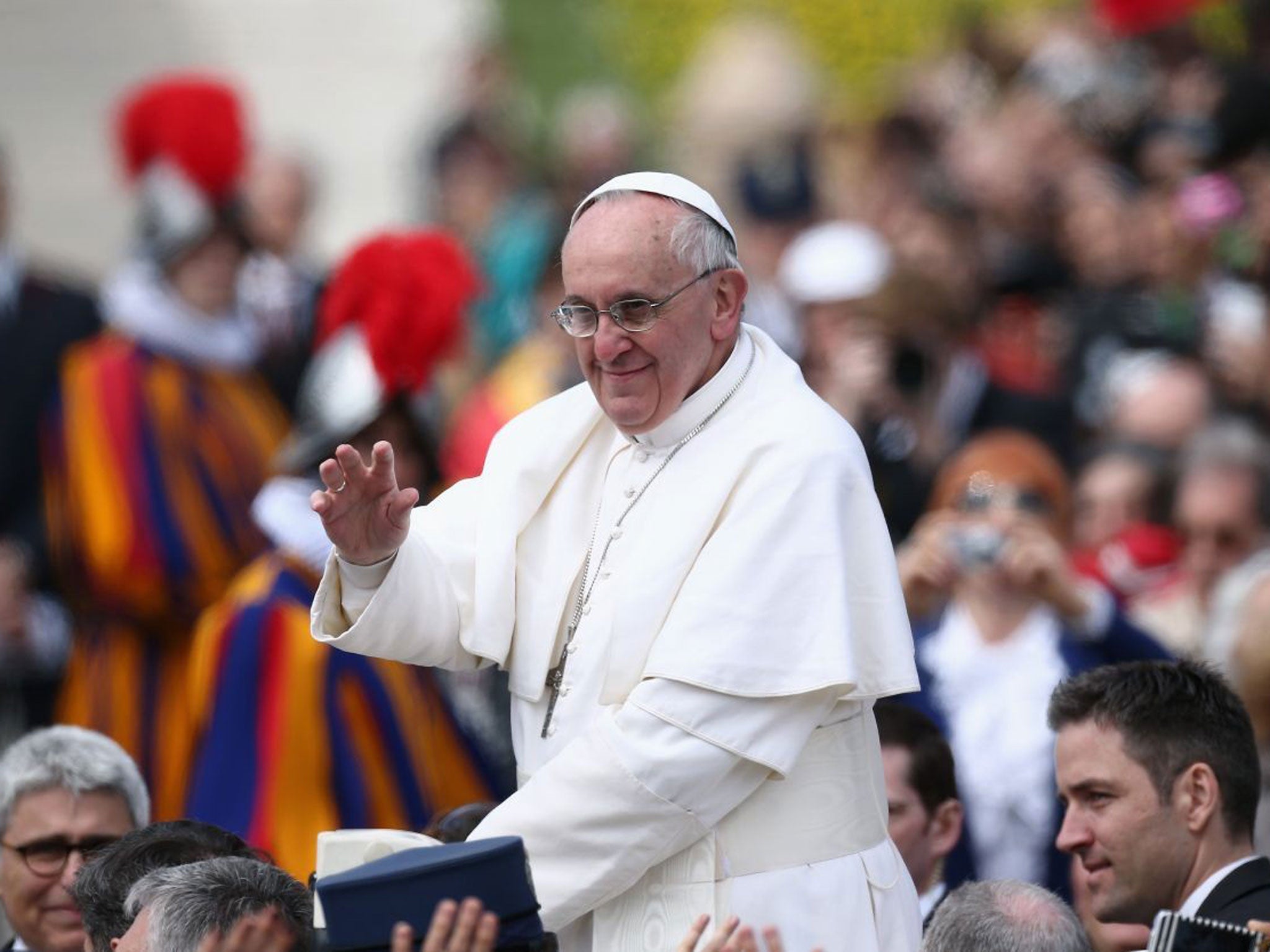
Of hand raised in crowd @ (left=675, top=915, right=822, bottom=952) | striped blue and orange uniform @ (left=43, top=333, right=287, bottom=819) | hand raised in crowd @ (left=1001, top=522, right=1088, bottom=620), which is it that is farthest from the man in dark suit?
hand raised in crowd @ (left=675, top=915, right=822, bottom=952)

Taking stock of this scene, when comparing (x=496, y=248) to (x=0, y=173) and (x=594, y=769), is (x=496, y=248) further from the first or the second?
(x=594, y=769)

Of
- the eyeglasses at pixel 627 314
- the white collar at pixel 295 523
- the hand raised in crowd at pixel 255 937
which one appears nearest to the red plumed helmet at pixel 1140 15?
the white collar at pixel 295 523

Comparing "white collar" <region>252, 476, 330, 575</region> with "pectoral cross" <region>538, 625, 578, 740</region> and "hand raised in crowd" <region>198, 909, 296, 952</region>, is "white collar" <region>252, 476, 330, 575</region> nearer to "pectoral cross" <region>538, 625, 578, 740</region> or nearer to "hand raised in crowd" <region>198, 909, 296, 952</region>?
"pectoral cross" <region>538, 625, 578, 740</region>

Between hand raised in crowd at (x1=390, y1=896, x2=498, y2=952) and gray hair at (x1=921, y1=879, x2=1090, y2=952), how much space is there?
790 mm

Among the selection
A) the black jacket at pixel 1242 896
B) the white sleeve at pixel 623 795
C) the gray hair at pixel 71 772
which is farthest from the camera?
the gray hair at pixel 71 772

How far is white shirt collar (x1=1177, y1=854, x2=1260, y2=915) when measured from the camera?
4.38 meters

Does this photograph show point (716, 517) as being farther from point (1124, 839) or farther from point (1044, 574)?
point (1044, 574)

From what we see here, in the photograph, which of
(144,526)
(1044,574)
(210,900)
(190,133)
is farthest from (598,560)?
(190,133)

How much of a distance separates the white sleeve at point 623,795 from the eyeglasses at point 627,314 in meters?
0.59

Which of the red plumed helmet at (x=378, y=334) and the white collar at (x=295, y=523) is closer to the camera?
the white collar at (x=295, y=523)

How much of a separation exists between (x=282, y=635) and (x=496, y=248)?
582 cm

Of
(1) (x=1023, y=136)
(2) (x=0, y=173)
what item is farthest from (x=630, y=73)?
(2) (x=0, y=173)

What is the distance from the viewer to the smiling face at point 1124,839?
4.43 meters

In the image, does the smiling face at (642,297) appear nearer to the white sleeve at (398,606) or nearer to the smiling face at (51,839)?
the white sleeve at (398,606)
